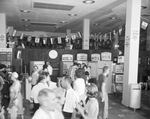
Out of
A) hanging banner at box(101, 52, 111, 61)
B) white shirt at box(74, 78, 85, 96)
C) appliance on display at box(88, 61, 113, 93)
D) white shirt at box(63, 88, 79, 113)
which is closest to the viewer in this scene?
white shirt at box(63, 88, 79, 113)

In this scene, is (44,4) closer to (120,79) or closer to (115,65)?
(115,65)

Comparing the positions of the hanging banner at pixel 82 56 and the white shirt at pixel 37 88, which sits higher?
the hanging banner at pixel 82 56

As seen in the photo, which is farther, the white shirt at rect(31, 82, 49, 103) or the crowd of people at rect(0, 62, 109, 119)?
the white shirt at rect(31, 82, 49, 103)

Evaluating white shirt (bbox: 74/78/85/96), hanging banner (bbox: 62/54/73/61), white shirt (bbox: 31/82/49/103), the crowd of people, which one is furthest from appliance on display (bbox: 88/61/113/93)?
white shirt (bbox: 31/82/49/103)

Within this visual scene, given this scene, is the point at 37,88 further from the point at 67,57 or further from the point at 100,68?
the point at 67,57

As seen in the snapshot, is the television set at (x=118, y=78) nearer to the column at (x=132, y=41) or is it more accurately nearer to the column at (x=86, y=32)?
the column at (x=132, y=41)

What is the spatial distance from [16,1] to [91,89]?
5087mm

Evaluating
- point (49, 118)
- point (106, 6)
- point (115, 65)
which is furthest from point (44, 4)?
point (49, 118)

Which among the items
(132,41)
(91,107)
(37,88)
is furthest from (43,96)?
(132,41)

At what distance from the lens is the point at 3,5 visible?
6.93 metres

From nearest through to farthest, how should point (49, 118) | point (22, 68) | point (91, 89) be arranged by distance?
point (49, 118) → point (91, 89) → point (22, 68)

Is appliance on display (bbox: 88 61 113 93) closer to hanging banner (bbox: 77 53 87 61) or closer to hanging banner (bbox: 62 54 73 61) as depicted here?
hanging banner (bbox: 77 53 87 61)

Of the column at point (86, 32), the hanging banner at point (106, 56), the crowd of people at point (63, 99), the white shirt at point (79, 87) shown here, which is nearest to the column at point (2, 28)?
the column at point (86, 32)

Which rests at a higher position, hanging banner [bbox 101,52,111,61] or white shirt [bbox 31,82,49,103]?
hanging banner [bbox 101,52,111,61]
